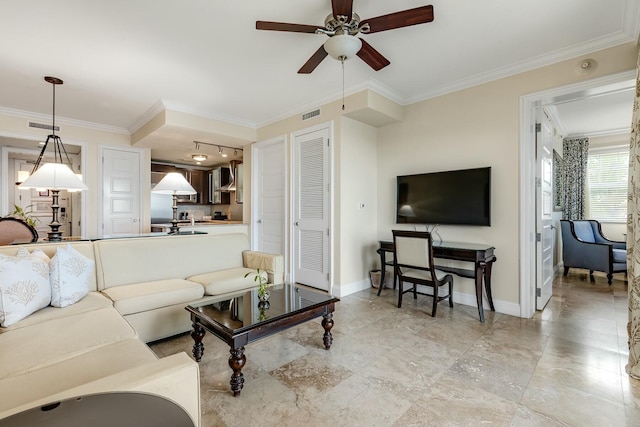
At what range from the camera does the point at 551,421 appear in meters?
1.61

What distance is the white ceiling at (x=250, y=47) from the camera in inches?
90.0

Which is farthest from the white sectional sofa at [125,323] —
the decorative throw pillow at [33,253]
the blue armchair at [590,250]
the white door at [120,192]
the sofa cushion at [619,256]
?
the sofa cushion at [619,256]

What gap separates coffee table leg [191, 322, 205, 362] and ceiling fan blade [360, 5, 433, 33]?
2.40 metres

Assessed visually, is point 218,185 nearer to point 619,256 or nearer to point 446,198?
point 446,198

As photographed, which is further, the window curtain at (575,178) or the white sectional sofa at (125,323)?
the window curtain at (575,178)

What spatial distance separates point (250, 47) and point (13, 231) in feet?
10.5

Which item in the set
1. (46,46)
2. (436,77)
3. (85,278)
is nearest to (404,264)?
(436,77)

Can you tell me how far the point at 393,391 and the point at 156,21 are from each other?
322cm

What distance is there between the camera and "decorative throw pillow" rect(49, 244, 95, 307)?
82.5 inches

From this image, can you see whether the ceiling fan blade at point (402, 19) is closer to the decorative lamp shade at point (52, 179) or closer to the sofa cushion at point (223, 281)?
the sofa cushion at point (223, 281)

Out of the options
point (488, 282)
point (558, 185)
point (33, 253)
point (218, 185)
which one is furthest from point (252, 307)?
point (218, 185)

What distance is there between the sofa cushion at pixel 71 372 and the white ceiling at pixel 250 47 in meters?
2.33

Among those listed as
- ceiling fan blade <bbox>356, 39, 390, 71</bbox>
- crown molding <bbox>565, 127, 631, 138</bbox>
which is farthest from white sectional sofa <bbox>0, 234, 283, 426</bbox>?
crown molding <bbox>565, 127, 631, 138</bbox>

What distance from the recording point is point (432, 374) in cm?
207
